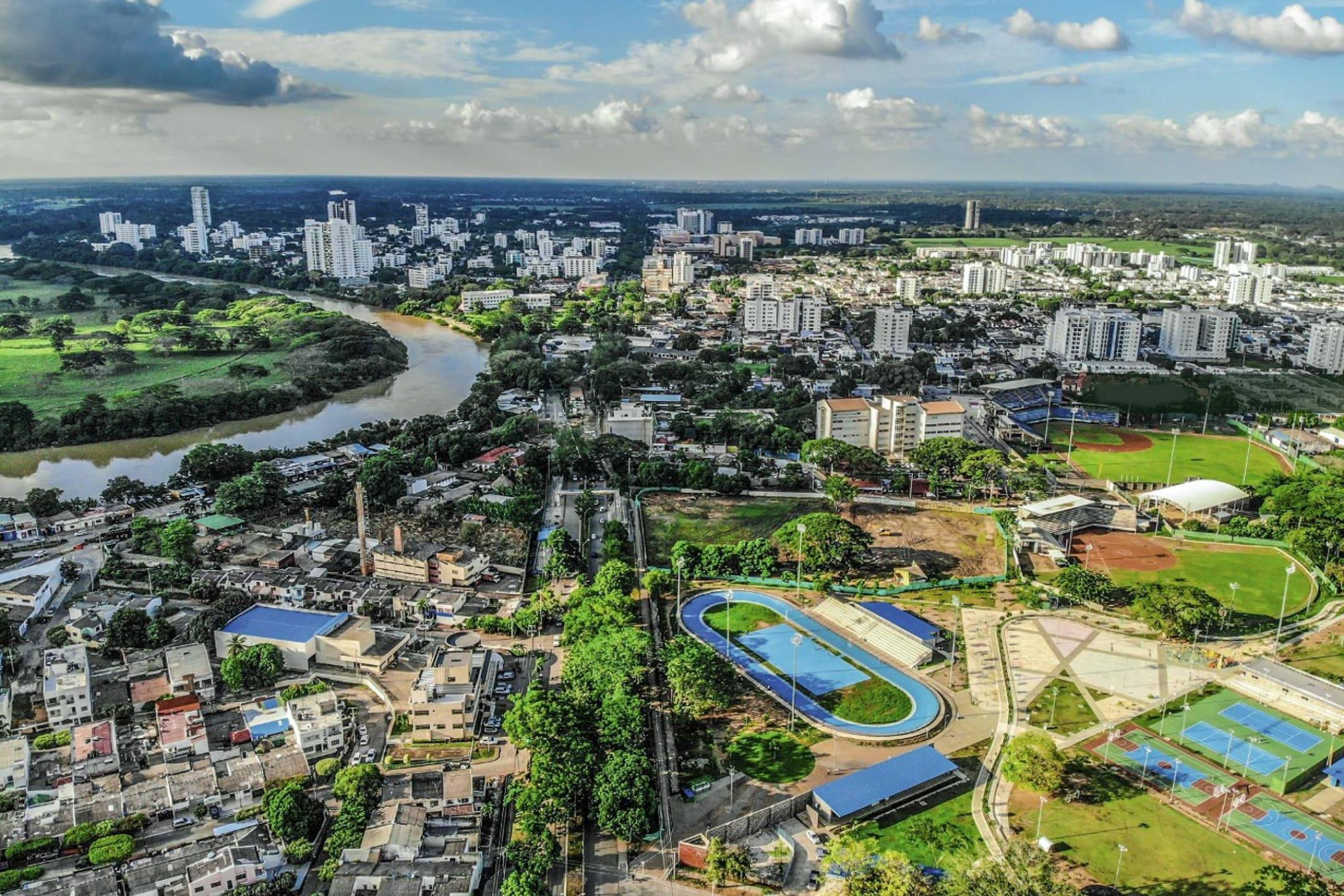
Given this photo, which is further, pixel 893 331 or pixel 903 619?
pixel 893 331

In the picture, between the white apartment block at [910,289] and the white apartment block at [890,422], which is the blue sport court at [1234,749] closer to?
the white apartment block at [890,422]

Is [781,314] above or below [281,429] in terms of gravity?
above

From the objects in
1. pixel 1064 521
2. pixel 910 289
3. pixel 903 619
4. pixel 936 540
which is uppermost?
pixel 910 289

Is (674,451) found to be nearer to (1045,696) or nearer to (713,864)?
(1045,696)

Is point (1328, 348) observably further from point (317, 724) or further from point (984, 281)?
point (317, 724)

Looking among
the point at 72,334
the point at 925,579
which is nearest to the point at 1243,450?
the point at 925,579

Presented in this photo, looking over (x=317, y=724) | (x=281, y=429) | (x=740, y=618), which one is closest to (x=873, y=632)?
(x=740, y=618)

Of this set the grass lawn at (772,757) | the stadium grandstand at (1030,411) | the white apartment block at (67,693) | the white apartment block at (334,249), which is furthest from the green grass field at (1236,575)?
the white apartment block at (334,249)
